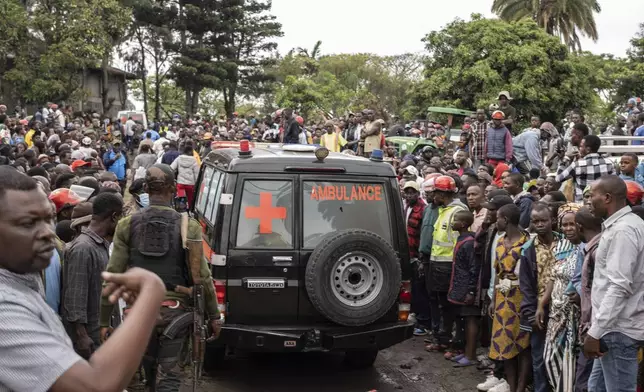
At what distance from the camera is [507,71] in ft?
84.0

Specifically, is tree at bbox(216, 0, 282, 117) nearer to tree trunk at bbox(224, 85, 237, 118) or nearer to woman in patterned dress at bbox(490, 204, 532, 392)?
tree trunk at bbox(224, 85, 237, 118)

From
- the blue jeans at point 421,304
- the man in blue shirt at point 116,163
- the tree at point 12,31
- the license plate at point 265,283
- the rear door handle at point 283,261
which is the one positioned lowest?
the blue jeans at point 421,304

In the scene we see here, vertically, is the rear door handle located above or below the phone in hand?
above

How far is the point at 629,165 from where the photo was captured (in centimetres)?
915

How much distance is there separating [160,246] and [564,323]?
10.6 feet

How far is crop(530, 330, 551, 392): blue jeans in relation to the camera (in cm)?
646

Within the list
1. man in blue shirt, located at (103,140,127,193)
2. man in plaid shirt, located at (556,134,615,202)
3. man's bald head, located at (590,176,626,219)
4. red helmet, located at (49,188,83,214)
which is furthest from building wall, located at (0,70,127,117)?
man's bald head, located at (590,176,626,219)

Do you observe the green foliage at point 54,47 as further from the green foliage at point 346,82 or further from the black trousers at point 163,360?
the black trousers at point 163,360

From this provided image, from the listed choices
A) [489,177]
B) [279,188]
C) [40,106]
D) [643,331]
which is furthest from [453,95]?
[643,331]

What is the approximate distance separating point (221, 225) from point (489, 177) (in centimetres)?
515

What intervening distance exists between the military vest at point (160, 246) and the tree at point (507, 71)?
66.7 feet

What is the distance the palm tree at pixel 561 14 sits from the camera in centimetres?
3597

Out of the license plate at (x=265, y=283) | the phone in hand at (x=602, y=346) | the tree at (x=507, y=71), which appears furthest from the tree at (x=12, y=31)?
the phone in hand at (x=602, y=346)

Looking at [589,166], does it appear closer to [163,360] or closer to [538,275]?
[538,275]
